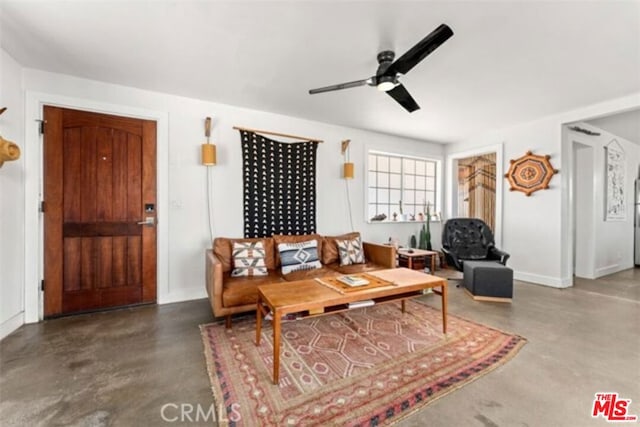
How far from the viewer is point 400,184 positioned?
16.8ft

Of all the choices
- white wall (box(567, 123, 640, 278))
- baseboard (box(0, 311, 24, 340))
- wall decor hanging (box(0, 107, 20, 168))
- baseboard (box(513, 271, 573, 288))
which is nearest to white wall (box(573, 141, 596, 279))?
white wall (box(567, 123, 640, 278))

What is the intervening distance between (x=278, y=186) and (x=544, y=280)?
13.4 ft

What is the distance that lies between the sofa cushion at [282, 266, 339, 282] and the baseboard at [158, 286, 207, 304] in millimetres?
1212

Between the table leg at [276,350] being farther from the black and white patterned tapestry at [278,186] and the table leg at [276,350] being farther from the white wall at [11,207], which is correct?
the white wall at [11,207]

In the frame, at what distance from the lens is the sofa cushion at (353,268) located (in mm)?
3080

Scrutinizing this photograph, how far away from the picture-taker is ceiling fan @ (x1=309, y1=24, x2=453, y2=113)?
1.67 metres

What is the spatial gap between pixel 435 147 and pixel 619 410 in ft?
15.1

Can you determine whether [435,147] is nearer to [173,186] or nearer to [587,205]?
[587,205]

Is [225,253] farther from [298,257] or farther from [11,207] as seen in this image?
[11,207]

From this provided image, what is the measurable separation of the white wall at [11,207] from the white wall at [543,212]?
20.1 feet

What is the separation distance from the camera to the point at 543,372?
177 centimetres

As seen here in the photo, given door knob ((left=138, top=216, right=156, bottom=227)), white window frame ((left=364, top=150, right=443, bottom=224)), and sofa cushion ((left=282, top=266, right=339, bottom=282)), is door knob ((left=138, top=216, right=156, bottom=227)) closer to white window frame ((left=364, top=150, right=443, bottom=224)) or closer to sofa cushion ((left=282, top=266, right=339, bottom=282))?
sofa cushion ((left=282, top=266, right=339, bottom=282))

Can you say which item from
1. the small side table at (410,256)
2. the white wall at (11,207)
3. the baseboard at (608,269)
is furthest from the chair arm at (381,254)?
the baseboard at (608,269)

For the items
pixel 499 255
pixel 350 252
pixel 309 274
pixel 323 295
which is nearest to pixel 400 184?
pixel 499 255
